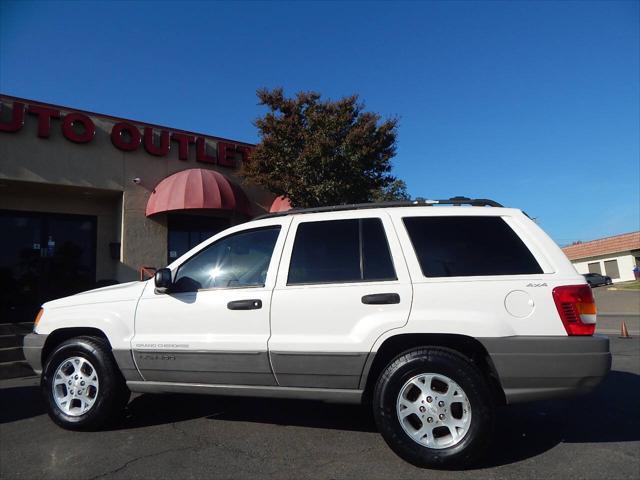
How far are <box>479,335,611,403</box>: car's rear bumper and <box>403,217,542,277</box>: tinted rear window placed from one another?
529 mm

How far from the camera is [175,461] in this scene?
11.8 feet

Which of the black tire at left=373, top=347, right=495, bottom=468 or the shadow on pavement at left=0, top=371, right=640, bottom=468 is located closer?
the black tire at left=373, top=347, right=495, bottom=468

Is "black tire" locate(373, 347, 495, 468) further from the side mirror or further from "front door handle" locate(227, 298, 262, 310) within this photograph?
the side mirror

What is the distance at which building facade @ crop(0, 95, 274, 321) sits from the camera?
35.5 ft

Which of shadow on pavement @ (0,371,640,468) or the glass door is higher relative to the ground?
the glass door

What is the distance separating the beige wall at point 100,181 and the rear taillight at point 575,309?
1084 cm

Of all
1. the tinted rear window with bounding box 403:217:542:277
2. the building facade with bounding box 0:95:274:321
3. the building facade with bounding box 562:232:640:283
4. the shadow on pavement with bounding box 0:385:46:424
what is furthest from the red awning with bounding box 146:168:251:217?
the building facade with bounding box 562:232:640:283

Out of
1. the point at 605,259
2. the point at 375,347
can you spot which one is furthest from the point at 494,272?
the point at 605,259

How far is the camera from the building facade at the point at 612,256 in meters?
45.4

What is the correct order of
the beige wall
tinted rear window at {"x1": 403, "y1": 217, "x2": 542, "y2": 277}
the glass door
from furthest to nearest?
1. the glass door
2. the beige wall
3. tinted rear window at {"x1": 403, "y1": 217, "x2": 542, "y2": 277}

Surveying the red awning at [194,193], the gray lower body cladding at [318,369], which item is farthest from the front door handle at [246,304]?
the red awning at [194,193]

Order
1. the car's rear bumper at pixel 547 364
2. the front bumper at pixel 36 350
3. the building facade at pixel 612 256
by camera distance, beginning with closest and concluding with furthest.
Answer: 1. the car's rear bumper at pixel 547 364
2. the front bumper at pixel 36 350
3. the building facade at pixel 612 256

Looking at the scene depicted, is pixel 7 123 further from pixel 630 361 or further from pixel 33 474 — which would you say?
pixel 630 361

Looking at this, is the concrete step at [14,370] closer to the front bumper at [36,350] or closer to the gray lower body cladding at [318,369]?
the front bumper at [36,350]
